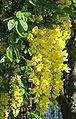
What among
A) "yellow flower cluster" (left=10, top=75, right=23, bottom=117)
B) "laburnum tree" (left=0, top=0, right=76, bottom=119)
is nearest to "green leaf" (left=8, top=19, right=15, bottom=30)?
"laburnum tree" (left=0, top=0, right=76, bottom=119)

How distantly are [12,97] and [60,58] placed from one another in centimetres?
46

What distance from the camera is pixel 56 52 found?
2.09 metres

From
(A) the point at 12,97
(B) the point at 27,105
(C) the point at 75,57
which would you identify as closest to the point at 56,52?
(A) the point at 12,97

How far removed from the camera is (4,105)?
7.64ft

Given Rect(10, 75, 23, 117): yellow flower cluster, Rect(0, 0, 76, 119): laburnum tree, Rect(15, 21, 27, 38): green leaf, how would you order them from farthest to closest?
Rect(10, 75, 23, 117): yellow flower cluster → Rect(0, 0, 76, 119): laburnum tree → Rect(15, 21, 27, 38): green leaf

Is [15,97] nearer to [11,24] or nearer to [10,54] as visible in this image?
[10,54]

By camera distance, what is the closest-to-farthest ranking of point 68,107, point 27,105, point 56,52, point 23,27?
point 23,27 → point 56,52 → point 27,105 → point 68,107

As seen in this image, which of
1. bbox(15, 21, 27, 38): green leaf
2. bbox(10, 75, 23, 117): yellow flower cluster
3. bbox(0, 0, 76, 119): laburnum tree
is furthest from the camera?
bbox(10, 75, 23, 117): yellow flower cluster

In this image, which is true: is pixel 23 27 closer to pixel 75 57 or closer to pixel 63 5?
pixel 63 5

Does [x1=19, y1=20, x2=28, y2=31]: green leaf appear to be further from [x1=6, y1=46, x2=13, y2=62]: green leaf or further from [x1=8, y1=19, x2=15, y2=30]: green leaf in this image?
[x1=6, y1=46, x2=13, y2=62]: green leaf

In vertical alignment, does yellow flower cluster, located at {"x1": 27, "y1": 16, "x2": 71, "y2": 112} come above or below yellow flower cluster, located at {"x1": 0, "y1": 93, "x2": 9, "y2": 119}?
above

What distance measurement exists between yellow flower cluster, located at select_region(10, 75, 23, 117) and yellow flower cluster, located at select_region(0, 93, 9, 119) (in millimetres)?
41

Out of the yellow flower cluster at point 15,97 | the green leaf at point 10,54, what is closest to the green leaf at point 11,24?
the green leaf at point 10,54

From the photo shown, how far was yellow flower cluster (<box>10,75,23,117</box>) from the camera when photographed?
88.4 inches
